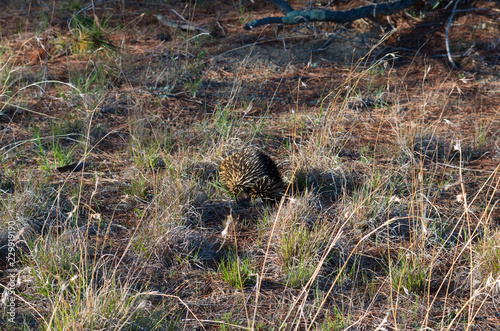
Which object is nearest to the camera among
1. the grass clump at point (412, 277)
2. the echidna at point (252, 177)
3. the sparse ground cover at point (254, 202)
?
the sparse ground cover at point (254, 202)

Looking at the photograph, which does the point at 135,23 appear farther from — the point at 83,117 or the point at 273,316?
the point at 273,316

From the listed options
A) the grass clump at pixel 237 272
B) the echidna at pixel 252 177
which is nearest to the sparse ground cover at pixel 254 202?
the grass clump at pixel 237 272

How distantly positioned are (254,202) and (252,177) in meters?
0.27

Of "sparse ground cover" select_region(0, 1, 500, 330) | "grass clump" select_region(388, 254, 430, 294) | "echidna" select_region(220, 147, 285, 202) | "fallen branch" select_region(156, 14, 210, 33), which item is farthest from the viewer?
"fallen branch" select_region(156, 14, 210, 33)

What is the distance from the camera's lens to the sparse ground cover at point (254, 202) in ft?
8.07

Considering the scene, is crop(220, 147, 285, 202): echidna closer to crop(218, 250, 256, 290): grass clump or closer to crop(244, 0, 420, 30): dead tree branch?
crop(218, 250, 256, 290): grass clump

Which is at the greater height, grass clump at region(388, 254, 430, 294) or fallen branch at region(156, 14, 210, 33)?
fallen branch at region(156, 14, 210, 33)

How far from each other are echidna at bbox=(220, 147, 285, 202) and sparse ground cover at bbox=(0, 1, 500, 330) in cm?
13

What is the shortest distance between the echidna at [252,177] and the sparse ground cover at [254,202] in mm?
130

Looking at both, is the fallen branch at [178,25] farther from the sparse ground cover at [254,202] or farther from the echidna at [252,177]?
the echidna at [252,177]

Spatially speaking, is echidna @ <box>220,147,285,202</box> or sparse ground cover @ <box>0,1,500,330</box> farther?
echidna @ <box>220,147,285,202</box>

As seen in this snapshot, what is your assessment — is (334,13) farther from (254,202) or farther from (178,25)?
(254,202)

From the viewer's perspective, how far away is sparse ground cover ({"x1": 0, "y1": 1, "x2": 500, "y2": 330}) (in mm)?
2459

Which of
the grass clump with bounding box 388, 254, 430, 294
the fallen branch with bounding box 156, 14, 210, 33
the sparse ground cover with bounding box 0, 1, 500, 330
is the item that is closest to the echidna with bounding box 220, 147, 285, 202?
the sparse ground cover with bounding box 0, 1, 500, 330
